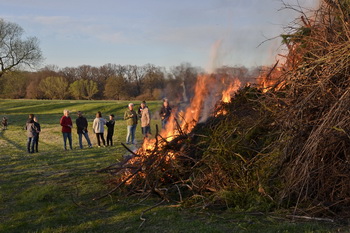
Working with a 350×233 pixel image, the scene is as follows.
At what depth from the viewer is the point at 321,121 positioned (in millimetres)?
5484

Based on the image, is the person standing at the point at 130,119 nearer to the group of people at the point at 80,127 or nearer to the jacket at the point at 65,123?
the group of people at the point at 80,127

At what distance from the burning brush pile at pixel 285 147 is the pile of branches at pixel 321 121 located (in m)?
0.01

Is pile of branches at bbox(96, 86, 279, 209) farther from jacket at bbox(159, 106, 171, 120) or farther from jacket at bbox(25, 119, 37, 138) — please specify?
jacket at bbox(25, 119, 37, 138)

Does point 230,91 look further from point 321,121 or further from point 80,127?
point 80,127

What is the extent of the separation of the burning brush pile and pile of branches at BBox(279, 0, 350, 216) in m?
0.01

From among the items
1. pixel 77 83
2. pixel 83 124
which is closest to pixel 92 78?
pixel 77 83

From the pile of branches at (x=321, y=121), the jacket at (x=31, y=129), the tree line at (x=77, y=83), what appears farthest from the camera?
the tree line at (x=77, y=83)

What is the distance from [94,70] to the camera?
7625cm

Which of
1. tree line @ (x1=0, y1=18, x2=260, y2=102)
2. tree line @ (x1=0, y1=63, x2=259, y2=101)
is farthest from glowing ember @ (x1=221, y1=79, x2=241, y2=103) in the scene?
tree line @ (x1=0, y1=63, x2=259, y2=101)

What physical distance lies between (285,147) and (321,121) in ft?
2.15

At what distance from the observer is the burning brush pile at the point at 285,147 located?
516 cm

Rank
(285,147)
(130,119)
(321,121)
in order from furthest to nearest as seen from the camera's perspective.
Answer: (130,119), (285,147), (321,121)

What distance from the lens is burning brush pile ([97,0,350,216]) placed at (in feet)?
16.9

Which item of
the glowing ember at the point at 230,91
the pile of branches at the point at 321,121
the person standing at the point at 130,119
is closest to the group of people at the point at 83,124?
the person standing at the point at 130,119
